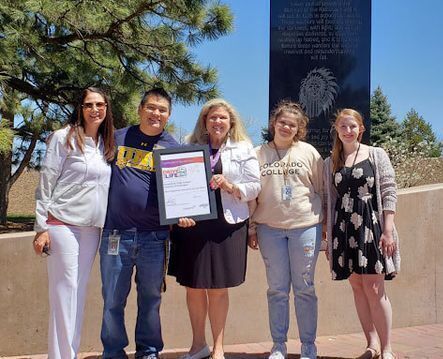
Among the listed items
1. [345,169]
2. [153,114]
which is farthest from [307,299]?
[153,114]

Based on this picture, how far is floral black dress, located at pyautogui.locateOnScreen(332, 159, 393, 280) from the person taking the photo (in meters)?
4.02

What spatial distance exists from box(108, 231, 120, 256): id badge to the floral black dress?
1.53m

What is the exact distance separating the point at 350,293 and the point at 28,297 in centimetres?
284

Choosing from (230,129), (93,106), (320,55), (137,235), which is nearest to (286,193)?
(230,129)

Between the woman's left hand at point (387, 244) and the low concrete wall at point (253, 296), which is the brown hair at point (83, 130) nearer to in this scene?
the low concrete wall at point (253, 296)

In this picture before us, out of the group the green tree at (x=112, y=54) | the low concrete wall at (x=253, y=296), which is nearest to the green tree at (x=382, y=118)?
the green tree at (x=112, y=54)

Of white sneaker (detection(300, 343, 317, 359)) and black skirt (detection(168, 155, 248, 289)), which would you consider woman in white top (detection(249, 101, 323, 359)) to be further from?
black skirt (detection(168, 155, 248, 289))

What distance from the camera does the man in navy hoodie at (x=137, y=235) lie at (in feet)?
12.5

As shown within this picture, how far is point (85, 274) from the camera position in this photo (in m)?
3.75

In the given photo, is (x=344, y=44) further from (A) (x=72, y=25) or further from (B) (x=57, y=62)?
(B) (x=57, y=62)

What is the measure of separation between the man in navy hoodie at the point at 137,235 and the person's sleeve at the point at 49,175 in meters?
0.36

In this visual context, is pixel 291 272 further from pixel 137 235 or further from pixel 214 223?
pixel 137 235

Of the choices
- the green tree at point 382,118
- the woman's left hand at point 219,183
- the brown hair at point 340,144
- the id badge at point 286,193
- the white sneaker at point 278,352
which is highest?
the green tree at point 382,118

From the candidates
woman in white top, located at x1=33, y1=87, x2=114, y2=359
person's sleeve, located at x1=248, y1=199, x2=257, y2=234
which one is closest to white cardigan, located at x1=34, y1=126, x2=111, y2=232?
woman in white top, located at x1=33, y1=87, x2=114, y2=359
